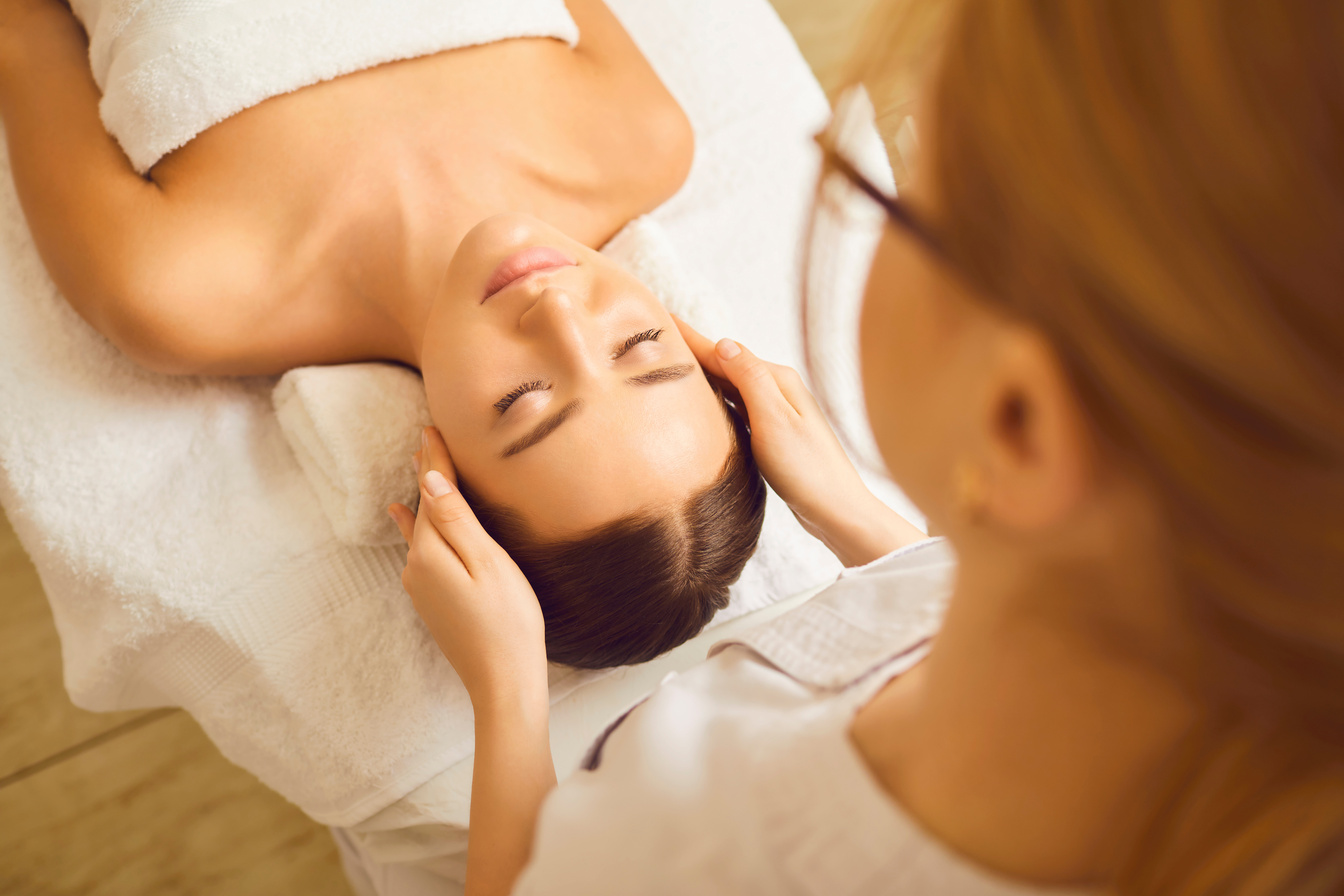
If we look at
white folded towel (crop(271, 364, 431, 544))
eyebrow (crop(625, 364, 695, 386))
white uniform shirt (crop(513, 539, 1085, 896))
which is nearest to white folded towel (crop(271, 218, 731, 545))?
white folded towel (crop(271, 364, 431, 544))

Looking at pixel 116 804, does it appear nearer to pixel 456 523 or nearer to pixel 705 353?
pixel 456 523

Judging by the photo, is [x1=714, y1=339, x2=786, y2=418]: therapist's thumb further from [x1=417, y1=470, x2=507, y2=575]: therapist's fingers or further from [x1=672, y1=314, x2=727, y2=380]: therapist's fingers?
[x1=417, y1=470, x2=507, y2=575]: therapist's fingers

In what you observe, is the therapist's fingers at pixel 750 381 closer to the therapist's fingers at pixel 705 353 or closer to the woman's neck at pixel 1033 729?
the therapist's fingers at pixel 705 353

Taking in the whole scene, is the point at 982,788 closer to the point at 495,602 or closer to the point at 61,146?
the point at 495,602

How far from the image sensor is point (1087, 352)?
31 centimetres

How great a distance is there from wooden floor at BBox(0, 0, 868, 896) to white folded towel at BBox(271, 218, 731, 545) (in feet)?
2.38

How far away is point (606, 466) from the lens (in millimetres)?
889

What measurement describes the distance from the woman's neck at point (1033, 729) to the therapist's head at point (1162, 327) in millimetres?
37

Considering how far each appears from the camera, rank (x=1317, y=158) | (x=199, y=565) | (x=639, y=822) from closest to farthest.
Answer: (x=1317, y=158), (x=639, y=822), (x=199, y=565)

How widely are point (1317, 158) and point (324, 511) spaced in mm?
1093

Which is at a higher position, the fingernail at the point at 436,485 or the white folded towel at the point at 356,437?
the fingernail at the point at 436,485

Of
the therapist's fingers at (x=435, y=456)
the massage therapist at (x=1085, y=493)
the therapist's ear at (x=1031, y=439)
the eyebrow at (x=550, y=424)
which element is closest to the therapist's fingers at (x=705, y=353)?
the eyebrow at (x=550, y=424)

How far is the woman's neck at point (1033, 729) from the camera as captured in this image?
433mm

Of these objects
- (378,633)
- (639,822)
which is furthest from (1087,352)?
(378,633)
